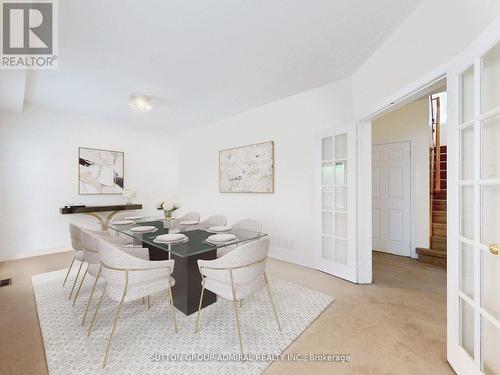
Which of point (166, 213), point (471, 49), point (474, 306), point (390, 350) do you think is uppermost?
point (471, 49)

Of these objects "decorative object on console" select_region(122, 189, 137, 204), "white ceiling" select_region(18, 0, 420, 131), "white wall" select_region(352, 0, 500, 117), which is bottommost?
"decorative object on console" select_region(122, 189, 137, 204)

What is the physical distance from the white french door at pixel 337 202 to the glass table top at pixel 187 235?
1199mm

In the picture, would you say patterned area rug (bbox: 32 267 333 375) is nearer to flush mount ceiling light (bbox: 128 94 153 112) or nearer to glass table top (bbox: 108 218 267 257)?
glass table top (bbox: 108 218 267 257)

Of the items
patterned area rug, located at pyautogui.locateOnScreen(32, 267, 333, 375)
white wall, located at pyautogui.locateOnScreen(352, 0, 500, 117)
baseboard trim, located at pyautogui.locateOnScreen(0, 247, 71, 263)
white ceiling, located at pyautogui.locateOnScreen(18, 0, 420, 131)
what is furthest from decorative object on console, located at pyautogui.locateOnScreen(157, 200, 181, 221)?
baseboard trim, located at pyautogui.locateOnScreen(0, 247, 71, 263)

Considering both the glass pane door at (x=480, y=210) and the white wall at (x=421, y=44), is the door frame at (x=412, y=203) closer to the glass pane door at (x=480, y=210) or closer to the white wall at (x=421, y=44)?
the white wall at (x=421, y=44)

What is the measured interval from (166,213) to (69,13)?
2013 millimetres

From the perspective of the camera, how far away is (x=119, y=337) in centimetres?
176

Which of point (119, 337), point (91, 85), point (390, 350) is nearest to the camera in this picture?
point (390, 350)

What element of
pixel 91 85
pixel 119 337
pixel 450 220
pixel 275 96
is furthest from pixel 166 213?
pixel 450 220

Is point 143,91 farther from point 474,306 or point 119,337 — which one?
point 474,306

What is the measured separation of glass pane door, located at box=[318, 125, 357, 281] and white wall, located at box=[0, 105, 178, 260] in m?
2.70

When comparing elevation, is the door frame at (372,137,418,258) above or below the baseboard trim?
above

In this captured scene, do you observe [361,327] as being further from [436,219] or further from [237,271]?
[436,219]

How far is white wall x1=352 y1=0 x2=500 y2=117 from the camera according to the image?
50.4 inches
